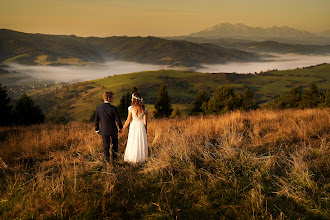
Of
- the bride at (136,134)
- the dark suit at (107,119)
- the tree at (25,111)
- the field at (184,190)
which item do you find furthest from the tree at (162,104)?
the field at (184,190)

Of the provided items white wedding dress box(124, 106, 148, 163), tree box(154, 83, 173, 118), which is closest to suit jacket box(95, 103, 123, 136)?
white wedding dress box(124, 106, 148, 163)

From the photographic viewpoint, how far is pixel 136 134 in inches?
268

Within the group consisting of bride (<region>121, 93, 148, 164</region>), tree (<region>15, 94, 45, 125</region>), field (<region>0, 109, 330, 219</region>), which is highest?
bride (<region>121, 93, 148, 164</region>)

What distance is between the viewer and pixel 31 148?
7.90 m

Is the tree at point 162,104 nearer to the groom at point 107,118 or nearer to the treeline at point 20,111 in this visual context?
the treeline at point 20,111

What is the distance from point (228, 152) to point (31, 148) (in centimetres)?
675

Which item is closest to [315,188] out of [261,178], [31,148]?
[261,178]

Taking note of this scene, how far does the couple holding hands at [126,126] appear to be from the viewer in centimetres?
653

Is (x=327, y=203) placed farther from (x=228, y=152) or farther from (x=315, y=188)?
(x=228, y=152)

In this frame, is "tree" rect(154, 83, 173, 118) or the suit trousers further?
"tree" rect(154, 83, 173, 118)

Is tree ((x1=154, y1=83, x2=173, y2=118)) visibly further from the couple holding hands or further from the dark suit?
the dark suit

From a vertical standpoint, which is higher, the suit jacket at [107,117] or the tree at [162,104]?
the suit jacket at [107,117]

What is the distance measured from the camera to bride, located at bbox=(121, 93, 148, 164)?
651 cm

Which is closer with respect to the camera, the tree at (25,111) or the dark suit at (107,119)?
the dark suit at (107,119)
